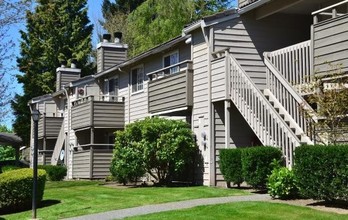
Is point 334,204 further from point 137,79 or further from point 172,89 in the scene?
point 137,79

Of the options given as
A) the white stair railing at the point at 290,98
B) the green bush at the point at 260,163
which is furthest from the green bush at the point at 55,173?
the green bush at the point at 260,163

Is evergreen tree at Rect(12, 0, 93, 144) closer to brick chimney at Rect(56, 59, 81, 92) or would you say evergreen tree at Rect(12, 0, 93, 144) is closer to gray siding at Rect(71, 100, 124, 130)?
brick chimney at Rect(56, 59, 81, 92)

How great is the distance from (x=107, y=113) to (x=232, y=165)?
13.1m

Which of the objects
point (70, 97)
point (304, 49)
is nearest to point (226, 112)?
point (304, 49)

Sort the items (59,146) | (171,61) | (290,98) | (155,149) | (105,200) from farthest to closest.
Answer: (59,146)
(171,61)
(155,149)
(105,200)
(290,98)

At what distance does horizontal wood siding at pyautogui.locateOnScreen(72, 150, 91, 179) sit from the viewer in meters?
28.0

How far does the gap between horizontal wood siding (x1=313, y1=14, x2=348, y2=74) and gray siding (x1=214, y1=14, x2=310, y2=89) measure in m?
5.01

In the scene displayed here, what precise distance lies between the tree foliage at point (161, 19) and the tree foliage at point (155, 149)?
66.5 ft

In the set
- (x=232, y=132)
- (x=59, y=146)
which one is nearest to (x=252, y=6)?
(x=232, y=132)

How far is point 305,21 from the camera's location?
19.8m

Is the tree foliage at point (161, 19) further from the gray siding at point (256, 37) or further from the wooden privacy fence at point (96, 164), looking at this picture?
the gray siding at point (256, 37)

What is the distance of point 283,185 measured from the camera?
12797 millimetres

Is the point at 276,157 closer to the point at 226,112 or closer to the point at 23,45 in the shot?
the point at 226,112

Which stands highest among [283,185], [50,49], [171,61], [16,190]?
[50,49]
